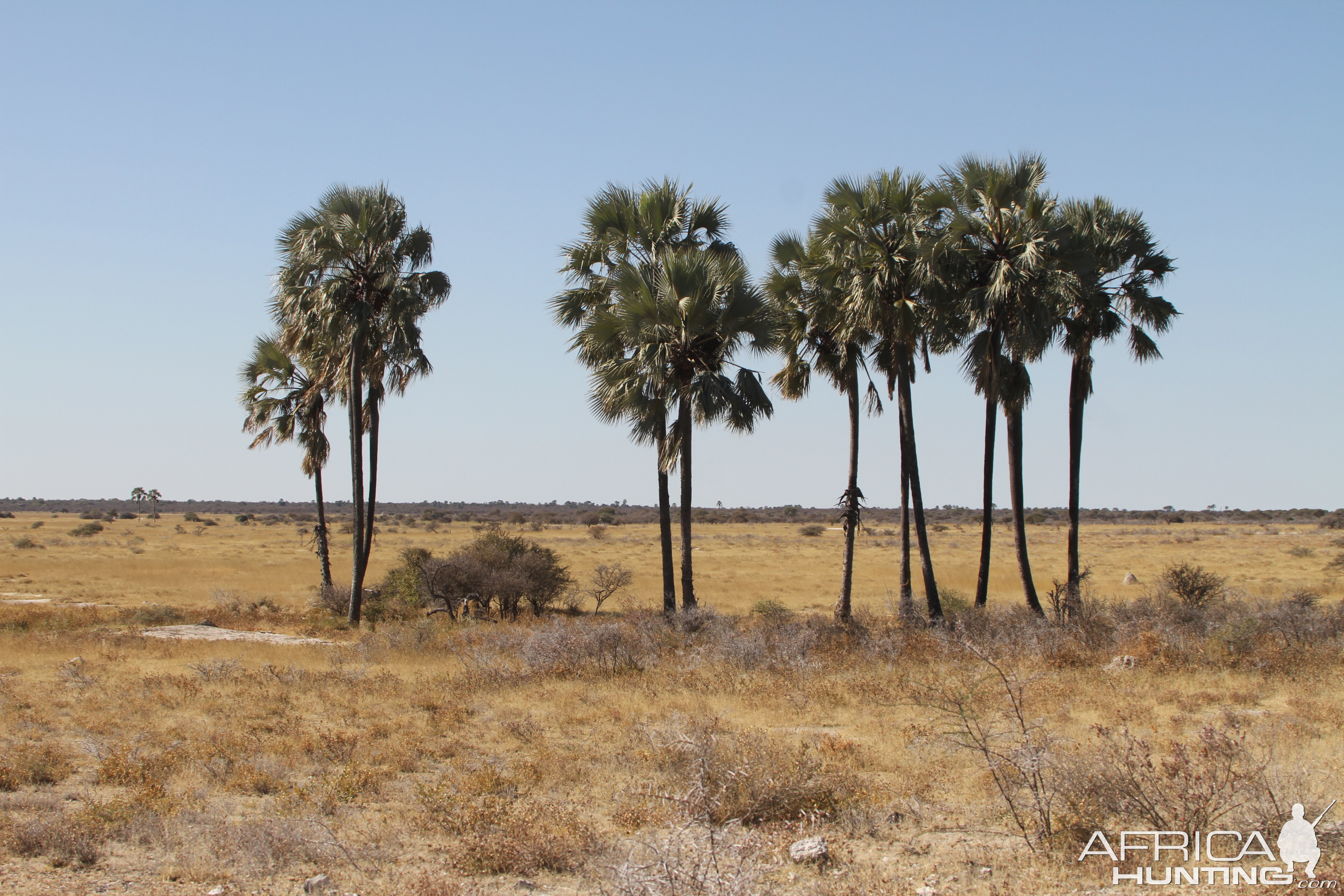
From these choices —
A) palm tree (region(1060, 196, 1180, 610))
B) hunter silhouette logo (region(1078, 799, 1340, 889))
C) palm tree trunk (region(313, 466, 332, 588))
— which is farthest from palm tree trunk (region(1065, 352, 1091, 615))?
palm tree trunk (region(313, 466, 332, 588))

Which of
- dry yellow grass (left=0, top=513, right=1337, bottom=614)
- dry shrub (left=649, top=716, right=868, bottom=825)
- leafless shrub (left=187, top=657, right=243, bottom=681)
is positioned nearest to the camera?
dry shrub (left=649, top=716, right=868, bottom=825)

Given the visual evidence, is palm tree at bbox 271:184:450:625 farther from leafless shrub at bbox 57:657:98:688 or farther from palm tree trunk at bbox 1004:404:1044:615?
palm tree trunk at bbox 1004:404:1044:615

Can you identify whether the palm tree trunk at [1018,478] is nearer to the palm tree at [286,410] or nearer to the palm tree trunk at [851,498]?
the palm tree trunk at [851,498]

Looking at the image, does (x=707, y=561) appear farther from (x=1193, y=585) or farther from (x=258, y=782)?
(x=258, y=782)

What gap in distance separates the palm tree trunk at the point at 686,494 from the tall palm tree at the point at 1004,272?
247 inches

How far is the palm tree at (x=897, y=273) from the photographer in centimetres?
1959

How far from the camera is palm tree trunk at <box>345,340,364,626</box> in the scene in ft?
74.9

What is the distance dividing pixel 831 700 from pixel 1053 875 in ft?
21.1

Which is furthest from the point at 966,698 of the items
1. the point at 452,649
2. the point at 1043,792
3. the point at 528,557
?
the point at 528,557

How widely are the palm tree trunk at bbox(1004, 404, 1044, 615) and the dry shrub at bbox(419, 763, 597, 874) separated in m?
15.2

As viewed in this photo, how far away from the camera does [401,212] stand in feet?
77.5

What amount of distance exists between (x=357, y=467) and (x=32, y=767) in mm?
15100

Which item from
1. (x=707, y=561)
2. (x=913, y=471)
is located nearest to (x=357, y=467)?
(x=913, y=471)

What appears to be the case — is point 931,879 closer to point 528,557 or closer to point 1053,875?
point 1053,875
